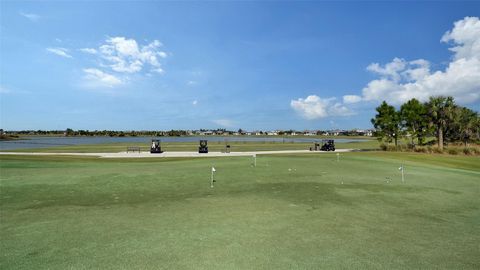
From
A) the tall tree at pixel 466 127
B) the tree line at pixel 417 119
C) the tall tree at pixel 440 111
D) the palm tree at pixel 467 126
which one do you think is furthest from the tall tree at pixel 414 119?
the palm tree at pixel 467 126

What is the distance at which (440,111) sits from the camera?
6425 cm

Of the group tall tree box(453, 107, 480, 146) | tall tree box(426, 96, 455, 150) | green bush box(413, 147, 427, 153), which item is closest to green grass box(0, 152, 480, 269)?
green bush box(413, 147, 427, 153)

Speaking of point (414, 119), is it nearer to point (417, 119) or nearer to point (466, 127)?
point (417, 119)

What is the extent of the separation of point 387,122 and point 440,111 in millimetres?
13630

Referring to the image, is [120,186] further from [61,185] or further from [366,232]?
[366,232]

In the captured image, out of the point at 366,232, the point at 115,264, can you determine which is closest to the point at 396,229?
the point at 366,232

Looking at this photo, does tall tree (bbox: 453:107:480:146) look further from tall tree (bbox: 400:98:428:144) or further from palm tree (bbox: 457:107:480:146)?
tall tree (bbox: 400:98:428:144)

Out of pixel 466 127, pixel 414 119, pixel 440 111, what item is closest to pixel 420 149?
pixel 414 119

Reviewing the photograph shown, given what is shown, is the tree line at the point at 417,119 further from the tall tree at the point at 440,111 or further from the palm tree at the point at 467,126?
the palm tree at the point at 467,126

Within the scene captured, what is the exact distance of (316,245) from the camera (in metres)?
7.12

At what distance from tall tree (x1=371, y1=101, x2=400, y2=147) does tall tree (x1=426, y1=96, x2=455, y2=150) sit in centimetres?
864

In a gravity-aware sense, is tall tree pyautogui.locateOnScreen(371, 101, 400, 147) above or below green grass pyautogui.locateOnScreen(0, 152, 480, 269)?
above

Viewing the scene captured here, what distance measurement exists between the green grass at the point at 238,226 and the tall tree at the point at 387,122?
47992 millimetres

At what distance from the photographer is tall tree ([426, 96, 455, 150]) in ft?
209
